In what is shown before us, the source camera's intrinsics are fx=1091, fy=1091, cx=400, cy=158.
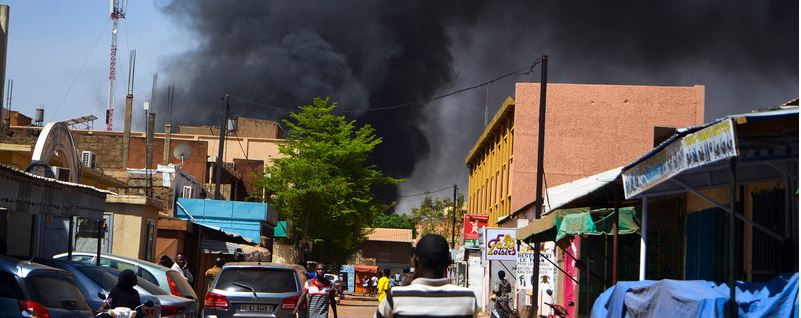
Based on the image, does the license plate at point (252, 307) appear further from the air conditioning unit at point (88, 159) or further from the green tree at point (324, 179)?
the green tree at point (324, 179)

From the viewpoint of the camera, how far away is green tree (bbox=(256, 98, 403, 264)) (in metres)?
52.5

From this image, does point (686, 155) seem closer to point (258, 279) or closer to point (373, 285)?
point (258, 279)

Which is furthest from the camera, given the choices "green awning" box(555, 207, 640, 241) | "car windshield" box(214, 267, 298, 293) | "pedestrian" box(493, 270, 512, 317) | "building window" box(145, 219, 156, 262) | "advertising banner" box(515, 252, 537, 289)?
"advertising banner" box(515, 252, 537, 289)

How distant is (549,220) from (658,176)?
25.6ft

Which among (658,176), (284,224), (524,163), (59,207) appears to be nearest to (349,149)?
(284,224)

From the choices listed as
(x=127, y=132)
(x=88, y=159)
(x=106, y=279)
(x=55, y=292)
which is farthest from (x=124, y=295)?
(x=127, y=132)

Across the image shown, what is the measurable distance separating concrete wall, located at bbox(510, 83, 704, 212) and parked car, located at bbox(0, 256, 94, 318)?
33.2 meters

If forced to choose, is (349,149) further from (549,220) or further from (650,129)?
Answer: (549,220)

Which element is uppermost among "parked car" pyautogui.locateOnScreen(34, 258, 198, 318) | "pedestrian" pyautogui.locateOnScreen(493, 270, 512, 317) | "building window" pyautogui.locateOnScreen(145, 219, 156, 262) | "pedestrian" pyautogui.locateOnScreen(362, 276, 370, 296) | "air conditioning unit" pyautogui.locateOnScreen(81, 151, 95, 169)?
"air conditioning unit" pyautogui.locateOnScreen(81, 151, 95, 169)

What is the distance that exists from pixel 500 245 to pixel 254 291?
13.2 m

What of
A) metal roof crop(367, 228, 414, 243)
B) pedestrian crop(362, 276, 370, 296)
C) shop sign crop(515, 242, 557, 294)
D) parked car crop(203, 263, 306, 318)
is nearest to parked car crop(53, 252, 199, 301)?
parked car crop(203, 263, 306, 318)

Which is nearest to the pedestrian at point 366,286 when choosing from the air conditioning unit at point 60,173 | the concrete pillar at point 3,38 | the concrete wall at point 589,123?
the concrete wall at point 589,123

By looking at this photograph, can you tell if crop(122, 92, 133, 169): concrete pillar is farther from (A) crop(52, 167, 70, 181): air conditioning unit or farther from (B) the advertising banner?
(A) crop(52, 167, 70, 181): air conditioning unit

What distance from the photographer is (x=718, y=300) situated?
34.4 feet
